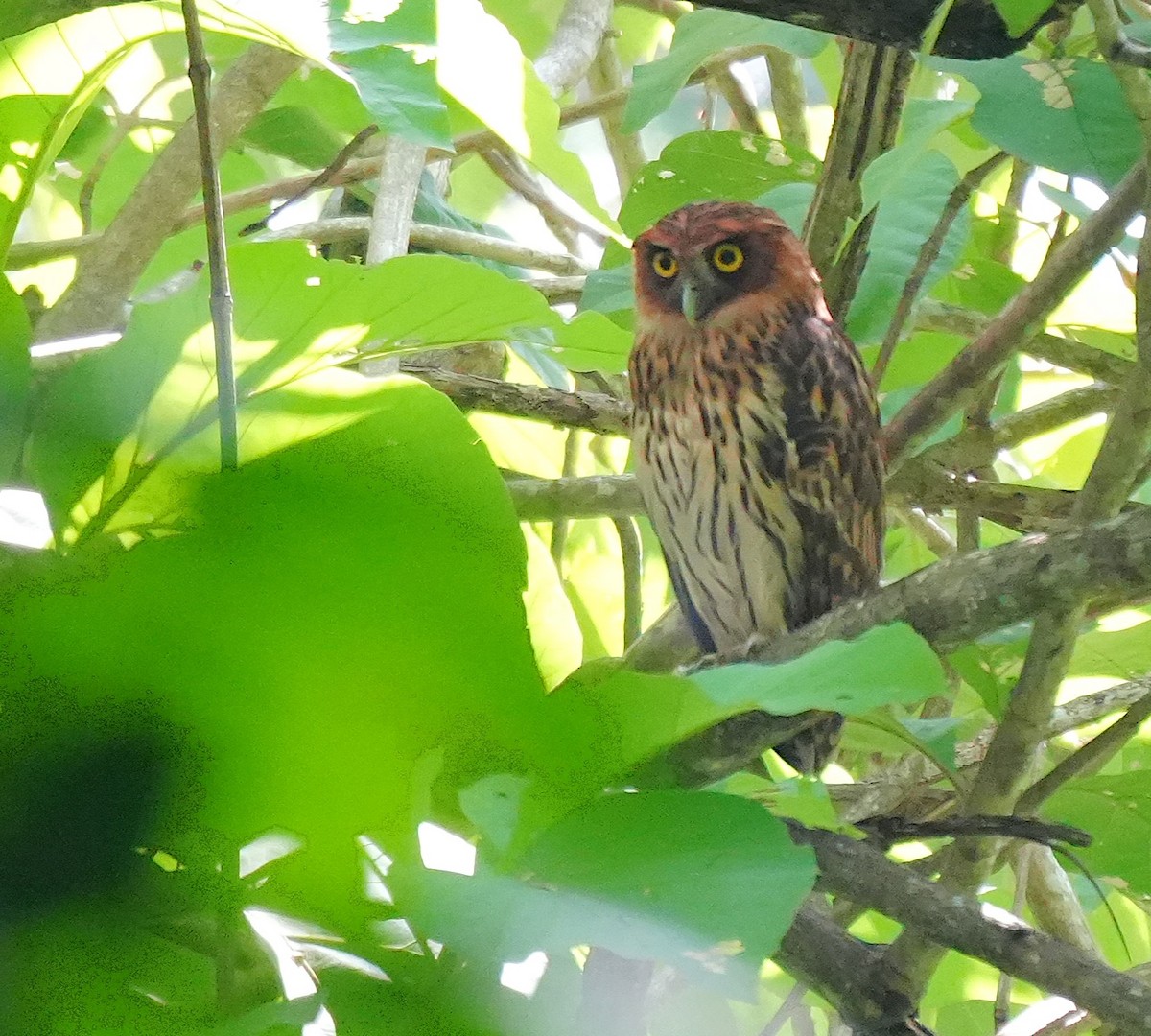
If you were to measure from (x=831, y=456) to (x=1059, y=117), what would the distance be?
2.30 feet

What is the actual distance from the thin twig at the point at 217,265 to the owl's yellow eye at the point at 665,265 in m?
1.23

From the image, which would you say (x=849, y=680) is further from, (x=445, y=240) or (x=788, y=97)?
(x=788, y=97)

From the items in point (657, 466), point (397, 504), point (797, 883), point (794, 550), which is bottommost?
point (794, 550)

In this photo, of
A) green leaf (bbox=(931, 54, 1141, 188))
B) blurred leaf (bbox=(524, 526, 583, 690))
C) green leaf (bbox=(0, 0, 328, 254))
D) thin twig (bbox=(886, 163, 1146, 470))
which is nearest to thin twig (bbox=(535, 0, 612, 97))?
thin twig (bbox=(886, 163, 1146, 470))

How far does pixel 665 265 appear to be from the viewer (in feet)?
6.28

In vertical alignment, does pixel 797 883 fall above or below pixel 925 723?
above

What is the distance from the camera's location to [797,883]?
1.60 feet

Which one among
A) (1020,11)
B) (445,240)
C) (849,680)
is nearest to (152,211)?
(445,240)

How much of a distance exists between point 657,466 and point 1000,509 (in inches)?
18.9

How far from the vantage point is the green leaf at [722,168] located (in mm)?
1681

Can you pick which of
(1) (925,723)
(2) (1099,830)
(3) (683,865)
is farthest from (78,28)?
(2) (1099,830)

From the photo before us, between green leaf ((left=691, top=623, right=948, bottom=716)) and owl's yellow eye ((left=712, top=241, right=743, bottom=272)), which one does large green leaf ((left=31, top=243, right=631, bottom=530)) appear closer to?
green leaf ((left=691, top=623, right=948, bottom=716))

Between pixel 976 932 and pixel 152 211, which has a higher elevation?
pixel 152 211

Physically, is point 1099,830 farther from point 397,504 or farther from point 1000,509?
point 397,504
